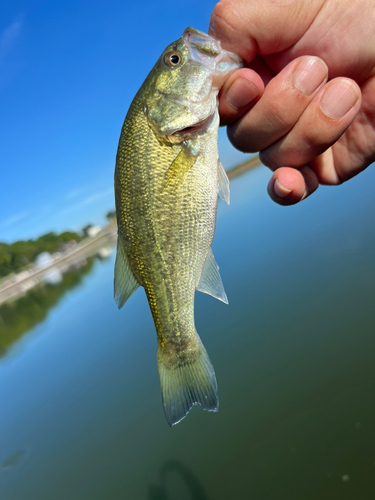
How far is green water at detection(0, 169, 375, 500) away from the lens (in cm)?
481

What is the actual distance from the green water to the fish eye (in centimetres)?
513

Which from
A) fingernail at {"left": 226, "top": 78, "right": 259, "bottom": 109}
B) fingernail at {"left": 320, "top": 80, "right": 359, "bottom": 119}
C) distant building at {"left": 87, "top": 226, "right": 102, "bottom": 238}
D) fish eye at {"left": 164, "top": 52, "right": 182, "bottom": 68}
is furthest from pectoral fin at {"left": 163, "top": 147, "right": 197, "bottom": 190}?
distant building at {"left": 87, "top": 226, "right": 102, "bottom": 238}

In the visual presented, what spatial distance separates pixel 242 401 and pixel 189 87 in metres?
5.63

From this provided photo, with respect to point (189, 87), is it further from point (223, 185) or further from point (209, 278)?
point (209, 278)

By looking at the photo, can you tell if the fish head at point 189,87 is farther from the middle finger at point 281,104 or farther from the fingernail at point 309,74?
the fingernail at point 309,74

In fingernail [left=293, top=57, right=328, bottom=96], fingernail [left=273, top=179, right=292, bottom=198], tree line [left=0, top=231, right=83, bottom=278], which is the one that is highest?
tree line [left=0, top=231, right=83, bottom=278]

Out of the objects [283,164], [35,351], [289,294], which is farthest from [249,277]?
[35,351]

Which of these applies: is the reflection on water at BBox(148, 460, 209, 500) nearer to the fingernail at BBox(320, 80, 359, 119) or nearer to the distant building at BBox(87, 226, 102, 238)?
the fingernail at BBox(320, 80, 359, 119)

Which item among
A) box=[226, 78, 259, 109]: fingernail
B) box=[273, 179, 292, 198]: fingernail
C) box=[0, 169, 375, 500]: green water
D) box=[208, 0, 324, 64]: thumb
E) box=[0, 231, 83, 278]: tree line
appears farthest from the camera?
box=[0, 231, 83, 278]: tree line

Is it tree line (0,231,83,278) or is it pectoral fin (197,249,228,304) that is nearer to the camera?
pectoral fin (197,249,228,304)

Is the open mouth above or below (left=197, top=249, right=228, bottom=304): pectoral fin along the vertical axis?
above

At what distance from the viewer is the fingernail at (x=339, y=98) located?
6.76ft

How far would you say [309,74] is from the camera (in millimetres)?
2078

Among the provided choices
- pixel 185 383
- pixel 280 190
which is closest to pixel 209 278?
pixel 185 383
